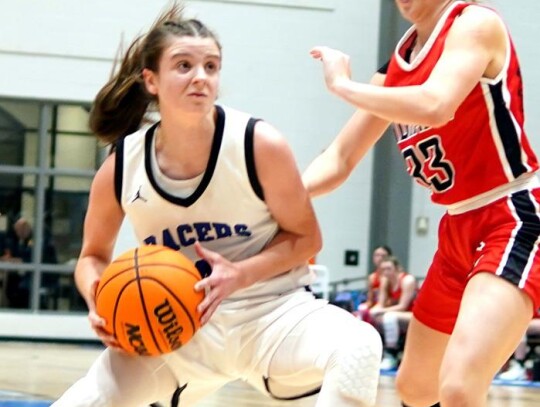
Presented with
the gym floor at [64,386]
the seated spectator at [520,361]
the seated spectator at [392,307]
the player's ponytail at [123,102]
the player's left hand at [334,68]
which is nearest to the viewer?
the player's left hand at [334,68]

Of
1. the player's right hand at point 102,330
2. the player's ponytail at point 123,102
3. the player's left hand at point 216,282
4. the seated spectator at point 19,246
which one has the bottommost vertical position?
the seated spectator at point 19,246

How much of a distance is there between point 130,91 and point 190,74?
445mm

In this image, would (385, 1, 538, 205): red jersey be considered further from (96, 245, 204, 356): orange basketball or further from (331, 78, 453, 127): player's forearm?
(96, 245, 204, 356): orange basketball

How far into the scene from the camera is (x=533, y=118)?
12055 mm

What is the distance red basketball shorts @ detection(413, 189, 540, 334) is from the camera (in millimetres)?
3066

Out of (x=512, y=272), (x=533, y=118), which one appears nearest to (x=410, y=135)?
(x=512, y=272)

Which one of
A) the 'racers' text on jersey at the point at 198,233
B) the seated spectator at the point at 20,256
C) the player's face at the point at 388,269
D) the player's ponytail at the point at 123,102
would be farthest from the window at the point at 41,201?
the 'racers' text on jersey at the point at 198,233

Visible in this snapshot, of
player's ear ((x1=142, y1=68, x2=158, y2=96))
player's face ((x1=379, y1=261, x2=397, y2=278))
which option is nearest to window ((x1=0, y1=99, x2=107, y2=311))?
player's face ((x1=379, y1=261, x2=397, y2=278))

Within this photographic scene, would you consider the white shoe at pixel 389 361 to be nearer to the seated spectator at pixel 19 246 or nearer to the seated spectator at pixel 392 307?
the seated spectator at pixel 392 307

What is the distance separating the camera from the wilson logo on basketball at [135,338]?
9.95ft

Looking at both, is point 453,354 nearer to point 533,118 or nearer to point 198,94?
point 198,94

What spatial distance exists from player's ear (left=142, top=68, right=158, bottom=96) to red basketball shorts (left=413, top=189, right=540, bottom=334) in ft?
3.58

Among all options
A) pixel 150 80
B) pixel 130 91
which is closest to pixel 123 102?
pixel 130 91

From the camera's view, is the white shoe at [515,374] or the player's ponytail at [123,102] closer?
the player's ponytail at [123,102]
